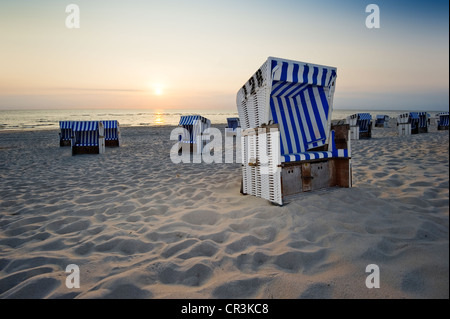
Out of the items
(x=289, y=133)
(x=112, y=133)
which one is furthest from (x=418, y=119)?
(x=112, y=133)

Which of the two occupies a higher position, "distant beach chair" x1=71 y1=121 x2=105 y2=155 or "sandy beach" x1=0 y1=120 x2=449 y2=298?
"distant beach chair" x1=71 y1=121 x2=105 y2=155

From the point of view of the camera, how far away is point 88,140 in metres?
10.9

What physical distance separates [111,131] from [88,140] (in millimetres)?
2297

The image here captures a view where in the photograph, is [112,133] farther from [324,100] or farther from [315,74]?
[315,74]

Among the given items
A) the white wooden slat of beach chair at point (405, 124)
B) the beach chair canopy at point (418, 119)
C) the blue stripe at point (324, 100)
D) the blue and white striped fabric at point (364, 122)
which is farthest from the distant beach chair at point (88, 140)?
the beach chair canopy at point (418, 119)

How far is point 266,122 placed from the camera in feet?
12.3

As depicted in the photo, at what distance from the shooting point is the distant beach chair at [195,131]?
32.5 ft

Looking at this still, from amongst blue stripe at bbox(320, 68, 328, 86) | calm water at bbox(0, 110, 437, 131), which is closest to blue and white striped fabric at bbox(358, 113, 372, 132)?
blue stripe at bbox(320, 68, 328, 86)

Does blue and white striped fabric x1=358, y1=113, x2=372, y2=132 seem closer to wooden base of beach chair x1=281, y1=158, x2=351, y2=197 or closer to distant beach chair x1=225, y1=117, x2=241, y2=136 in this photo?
distant beach chair x1=225, y1=117, x2=241, y2=136

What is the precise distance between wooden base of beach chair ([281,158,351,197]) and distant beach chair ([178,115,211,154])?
6.34m

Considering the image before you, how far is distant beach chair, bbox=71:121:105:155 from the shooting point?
34.7 ft
